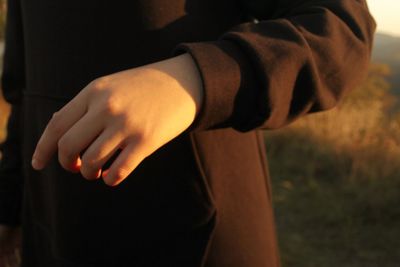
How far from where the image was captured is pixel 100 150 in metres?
0.63

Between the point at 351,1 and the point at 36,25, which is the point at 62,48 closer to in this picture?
the point at 36,25

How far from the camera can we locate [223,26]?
0.98 metres

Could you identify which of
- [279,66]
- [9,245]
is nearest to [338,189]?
[9,245]

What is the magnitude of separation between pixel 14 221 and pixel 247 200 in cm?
66

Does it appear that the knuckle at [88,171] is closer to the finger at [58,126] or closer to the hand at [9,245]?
the finger at [58,126]

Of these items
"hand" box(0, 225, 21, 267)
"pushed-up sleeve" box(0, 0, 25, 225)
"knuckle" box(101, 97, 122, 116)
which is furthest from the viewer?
"hand" box(0, 225, 21, 267)

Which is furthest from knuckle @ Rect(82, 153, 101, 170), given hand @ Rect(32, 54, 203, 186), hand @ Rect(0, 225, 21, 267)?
hand @ Rect(0, 225, 21, 267)

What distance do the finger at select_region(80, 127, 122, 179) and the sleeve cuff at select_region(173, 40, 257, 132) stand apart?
112 millimetres

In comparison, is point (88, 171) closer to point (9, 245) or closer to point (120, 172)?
point (120, 172)

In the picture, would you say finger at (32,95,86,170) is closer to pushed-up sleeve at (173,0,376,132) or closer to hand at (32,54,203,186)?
hand at (32,54,203,186)

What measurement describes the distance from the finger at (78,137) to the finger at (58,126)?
13mm

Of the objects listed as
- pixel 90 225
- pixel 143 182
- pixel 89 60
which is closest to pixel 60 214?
pixel 90 225

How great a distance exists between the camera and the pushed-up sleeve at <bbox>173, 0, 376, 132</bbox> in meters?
0.68

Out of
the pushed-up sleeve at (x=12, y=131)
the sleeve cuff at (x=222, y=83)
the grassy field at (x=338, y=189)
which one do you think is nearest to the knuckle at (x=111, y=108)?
the sleeve cuff at (x=222, y=83)
